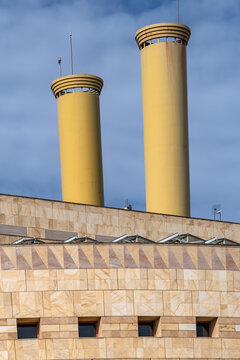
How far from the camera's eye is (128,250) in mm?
42312

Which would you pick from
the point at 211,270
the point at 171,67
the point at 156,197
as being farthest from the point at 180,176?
the point at 211,270

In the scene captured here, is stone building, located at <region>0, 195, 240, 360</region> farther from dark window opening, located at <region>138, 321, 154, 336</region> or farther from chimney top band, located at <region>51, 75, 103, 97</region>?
chimney top band, located at <region>51, 75, 103, 97</region>

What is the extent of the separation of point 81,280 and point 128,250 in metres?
2.20

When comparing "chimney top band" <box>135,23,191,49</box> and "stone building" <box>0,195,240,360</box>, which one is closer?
"stone building" <box>0,195,240,360</box>

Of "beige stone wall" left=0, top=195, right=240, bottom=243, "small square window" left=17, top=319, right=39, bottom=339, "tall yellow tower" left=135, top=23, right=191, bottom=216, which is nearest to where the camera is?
"small square window" left=17, top=319, right=39, bottom=339

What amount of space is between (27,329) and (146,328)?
4.54 m

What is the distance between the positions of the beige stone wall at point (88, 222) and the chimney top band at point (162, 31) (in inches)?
474

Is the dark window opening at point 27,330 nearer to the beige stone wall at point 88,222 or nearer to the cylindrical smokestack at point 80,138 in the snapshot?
the beige stone wall at point 88,222

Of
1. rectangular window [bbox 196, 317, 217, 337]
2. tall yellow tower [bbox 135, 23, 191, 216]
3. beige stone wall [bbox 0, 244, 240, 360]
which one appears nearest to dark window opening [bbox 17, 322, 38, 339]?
beige stone wall [bbox 0, 244, 240, 360]

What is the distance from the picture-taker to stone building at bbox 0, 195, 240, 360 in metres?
40.9

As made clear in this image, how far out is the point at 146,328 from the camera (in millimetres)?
42188

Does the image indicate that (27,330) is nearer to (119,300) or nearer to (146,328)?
(119,300)

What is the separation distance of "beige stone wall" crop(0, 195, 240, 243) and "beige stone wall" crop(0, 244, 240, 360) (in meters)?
8.24

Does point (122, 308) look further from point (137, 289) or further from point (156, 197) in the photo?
point (156, 197)
